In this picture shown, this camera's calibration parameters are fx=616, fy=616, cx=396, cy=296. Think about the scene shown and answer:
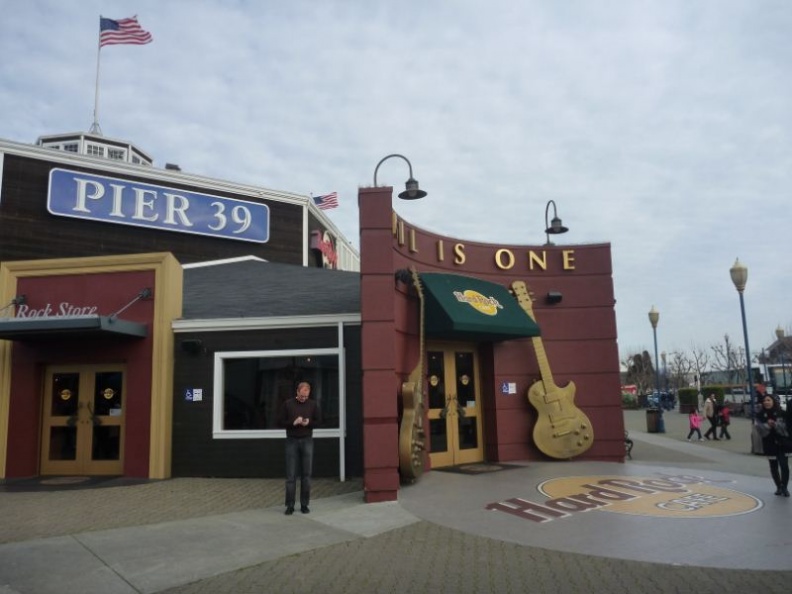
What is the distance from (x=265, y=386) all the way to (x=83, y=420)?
12.0 ft

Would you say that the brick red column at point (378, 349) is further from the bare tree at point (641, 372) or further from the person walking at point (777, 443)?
the bare tree at point (641, 372)

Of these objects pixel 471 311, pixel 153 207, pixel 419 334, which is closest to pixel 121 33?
pixel 153 207

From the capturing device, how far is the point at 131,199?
16875mm

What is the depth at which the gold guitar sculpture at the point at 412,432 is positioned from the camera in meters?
9.20

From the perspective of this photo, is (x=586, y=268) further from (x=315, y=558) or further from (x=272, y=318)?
(x=315, y=558)

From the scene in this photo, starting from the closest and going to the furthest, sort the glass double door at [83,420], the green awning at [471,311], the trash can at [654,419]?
the green awning at [471,311] < the glass double door at [83,420] < the trash can at [654,419]

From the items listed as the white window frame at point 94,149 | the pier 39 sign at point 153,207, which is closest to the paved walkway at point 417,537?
the pier 39 sign at point 153,207

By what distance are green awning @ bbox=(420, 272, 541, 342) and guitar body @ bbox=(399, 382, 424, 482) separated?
54.7 inches

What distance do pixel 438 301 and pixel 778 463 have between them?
565 centimetres

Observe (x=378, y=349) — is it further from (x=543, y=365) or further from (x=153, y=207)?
(x=153, y=207)

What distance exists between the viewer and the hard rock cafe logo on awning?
26.0 feet

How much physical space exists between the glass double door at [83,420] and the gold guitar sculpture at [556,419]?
807cm

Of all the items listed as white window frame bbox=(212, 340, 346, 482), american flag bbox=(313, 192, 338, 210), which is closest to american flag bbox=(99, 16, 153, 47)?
american flag bbox=(313, 192, 338, 210)

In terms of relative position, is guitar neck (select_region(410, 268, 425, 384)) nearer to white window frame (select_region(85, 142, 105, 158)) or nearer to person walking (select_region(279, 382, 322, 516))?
person walking (select_region(279, 382, 322, 516))
